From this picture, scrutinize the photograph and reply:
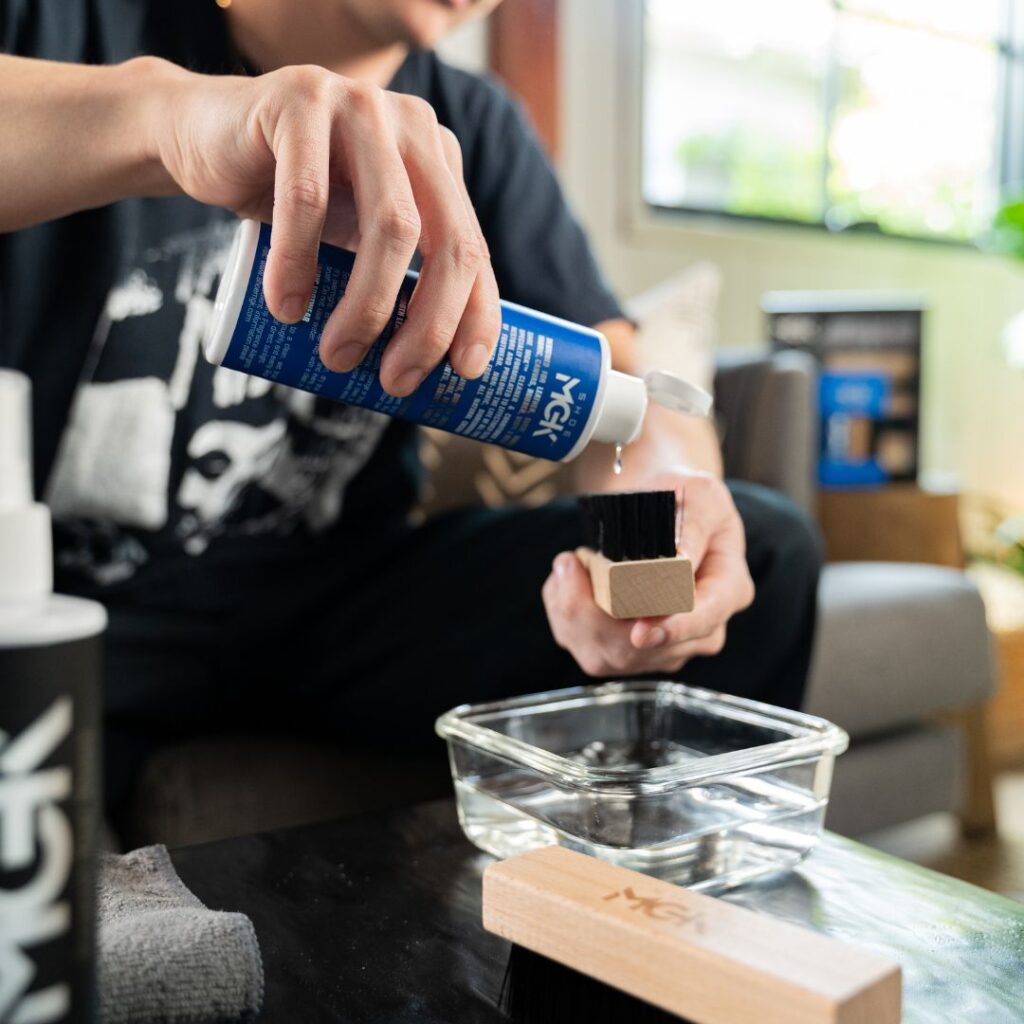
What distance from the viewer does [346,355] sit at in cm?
49

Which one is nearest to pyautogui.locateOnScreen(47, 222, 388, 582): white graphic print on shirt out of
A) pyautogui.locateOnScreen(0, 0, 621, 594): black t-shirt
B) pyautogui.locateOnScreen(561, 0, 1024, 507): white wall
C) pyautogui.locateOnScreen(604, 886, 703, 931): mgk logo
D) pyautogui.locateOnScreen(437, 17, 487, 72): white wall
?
pyautogui.locateOnScreen(0, 0, 621, 594): black t-shirt

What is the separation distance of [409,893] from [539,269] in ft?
2.23

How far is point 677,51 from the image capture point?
2357 mm

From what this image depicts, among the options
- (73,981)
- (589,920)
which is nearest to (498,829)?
(589,920)

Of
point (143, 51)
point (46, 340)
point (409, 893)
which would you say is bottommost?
point (409, 893)

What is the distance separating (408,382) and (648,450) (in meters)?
0.42

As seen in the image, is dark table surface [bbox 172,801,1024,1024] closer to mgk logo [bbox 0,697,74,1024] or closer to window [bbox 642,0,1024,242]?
mgk logo [bbox 0,697,74,1024]

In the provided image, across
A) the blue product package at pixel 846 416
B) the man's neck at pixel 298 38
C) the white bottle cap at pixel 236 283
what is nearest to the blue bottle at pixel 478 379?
the white bottle cap at pixel 236 283

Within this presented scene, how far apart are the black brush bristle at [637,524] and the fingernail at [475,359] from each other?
0.32 ft

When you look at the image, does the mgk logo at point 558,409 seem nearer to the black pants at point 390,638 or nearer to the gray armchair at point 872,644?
the black pants at point 390,638

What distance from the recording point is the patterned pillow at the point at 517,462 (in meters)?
1.46

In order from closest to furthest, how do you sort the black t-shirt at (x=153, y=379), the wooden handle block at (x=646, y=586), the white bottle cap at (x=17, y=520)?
the white bottle cap at (x=17, y=520)
the wooden handle block at (x=646, y=586)
the black t-shirt at (x=153, y=379)

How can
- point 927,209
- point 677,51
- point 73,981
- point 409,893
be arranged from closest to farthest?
point 73,981, point 409,893, point 677,51, point 927,209

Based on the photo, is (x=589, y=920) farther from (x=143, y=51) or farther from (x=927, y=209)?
(x=927, y=209)
